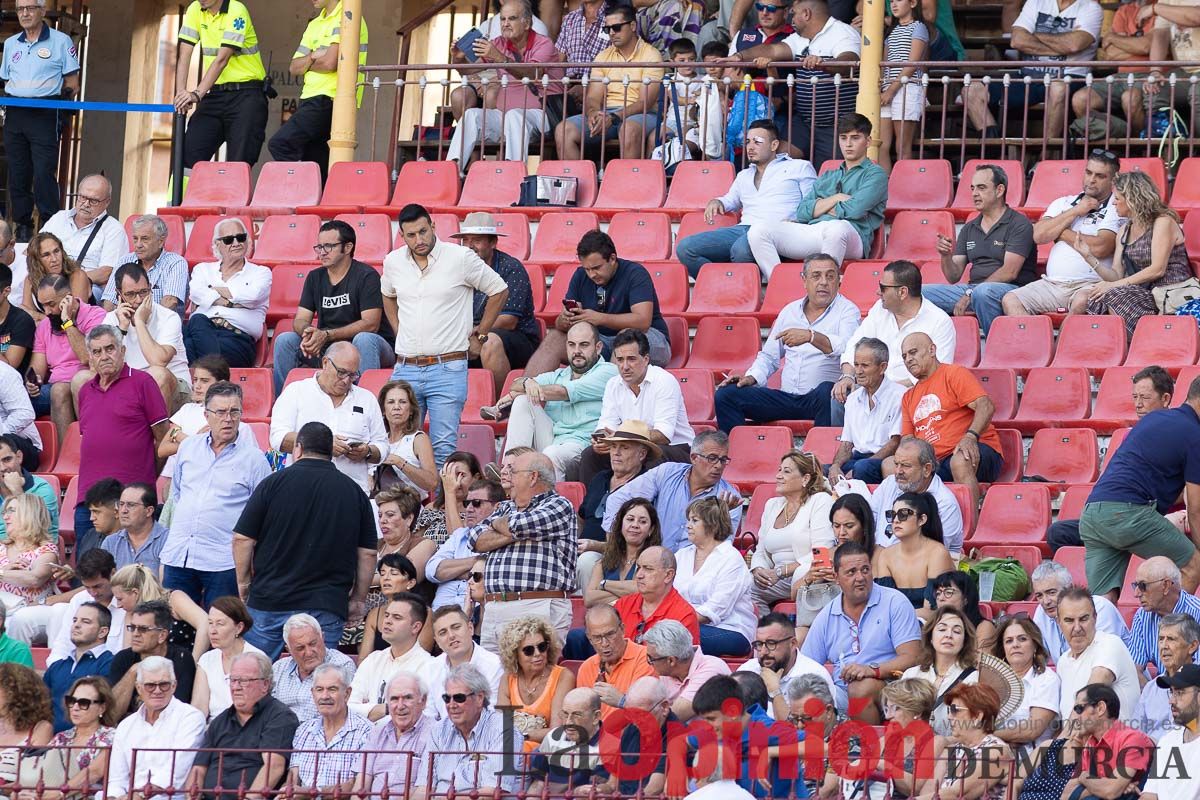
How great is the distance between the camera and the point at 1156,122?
43.2 ft

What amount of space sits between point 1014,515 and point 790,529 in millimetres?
1161

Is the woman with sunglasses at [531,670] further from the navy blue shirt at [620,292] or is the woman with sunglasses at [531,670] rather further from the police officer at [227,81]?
the police officer at [227,81]

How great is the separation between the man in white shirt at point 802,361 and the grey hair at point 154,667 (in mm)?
3420

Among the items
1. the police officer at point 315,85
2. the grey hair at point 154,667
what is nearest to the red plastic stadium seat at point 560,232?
the police officer at point 315,85

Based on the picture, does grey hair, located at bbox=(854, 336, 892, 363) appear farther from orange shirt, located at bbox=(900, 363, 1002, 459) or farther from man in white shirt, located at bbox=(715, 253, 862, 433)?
man in white shirt, located at bbox=(715, 253, 862, 433)

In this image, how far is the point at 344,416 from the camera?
33.5ft

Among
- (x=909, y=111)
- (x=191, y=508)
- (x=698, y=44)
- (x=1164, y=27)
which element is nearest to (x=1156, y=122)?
(x=1164, y=27)

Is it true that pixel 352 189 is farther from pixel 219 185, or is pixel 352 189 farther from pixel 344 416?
pixel 344 416

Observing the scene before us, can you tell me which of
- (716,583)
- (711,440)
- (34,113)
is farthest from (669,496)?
(34,113)

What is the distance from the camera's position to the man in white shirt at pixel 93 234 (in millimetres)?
12430

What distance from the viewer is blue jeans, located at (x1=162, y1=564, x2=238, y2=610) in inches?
383

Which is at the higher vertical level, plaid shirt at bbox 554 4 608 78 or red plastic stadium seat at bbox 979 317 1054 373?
plaid shirt at bbox 554 4 608 78

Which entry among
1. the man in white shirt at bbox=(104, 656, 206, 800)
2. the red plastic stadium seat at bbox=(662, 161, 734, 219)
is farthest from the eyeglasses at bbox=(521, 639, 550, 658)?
the red plastic stadium seat at bbox=(662, 161, 734, 219)

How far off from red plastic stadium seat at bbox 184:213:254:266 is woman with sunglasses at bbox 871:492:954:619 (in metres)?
4.97
